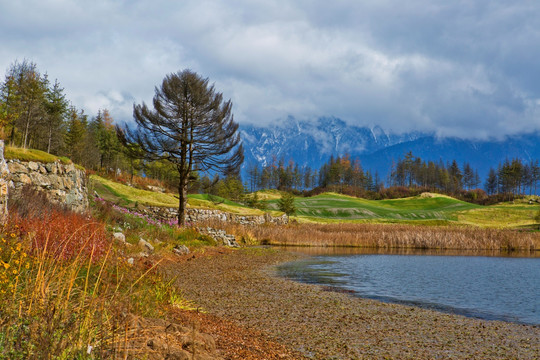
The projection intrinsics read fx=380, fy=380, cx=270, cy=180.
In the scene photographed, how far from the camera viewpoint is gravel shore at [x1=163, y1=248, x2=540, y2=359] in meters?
4.91

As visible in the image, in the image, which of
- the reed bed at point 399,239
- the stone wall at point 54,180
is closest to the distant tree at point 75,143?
the reed bed at point 399,239

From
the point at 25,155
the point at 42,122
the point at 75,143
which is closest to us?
the point at 25,155

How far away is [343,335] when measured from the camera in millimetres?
5500

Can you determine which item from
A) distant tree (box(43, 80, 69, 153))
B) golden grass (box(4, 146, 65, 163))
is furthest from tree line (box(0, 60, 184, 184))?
golden grass (box(4, 146, 65, 163))

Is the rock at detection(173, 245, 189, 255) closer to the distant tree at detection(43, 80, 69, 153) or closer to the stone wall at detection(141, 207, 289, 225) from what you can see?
the stone wall at detection(141, 207, 289, 225)

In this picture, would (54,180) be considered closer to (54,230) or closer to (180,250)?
(180,250)

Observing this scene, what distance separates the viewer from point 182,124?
897 inches

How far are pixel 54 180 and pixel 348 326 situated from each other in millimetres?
12040

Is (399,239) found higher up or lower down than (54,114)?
lower down

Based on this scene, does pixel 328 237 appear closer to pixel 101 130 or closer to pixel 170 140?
pixel 170 140

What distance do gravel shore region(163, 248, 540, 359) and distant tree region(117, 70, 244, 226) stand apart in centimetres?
1429

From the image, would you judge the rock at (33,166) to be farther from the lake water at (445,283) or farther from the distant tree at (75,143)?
the distant tree at (75,143)

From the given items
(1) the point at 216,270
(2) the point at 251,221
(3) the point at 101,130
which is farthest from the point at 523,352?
(3) the point at 101,130

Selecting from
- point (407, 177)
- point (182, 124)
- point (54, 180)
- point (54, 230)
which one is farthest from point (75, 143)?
point (407, 177)
